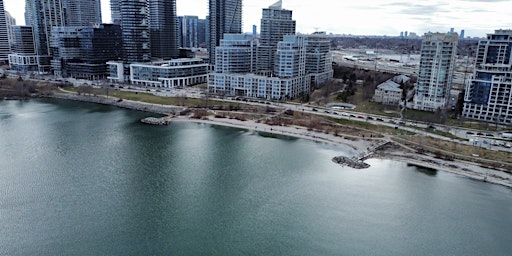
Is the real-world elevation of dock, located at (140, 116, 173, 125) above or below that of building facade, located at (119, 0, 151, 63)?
below

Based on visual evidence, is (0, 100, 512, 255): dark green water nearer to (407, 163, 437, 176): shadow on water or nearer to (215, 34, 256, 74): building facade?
(407, 163, 437, 176): shadow on water

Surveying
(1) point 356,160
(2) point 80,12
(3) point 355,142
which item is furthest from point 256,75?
(2) point 80,12

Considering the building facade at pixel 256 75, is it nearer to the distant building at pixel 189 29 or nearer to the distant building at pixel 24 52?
the distant building at pixel 24 52

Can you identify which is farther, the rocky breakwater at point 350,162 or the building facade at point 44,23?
the building facade at point 44,23

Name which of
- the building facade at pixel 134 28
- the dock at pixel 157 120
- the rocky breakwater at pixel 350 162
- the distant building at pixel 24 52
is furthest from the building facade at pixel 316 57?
the distant building at pixel 24 52

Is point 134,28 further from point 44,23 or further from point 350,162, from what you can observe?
point 350,162

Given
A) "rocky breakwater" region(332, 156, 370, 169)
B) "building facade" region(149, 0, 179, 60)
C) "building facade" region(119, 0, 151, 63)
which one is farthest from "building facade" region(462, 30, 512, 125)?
"building facade" region(149, 0, 179, 60)
